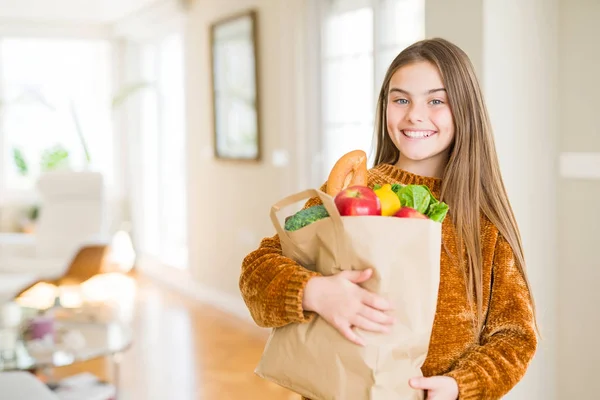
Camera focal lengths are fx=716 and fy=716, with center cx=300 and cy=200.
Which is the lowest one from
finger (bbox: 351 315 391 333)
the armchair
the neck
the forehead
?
A: the armchair

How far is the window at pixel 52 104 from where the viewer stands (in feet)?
22.2

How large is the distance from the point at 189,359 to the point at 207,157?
1.83 m

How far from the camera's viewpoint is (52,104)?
6926mm

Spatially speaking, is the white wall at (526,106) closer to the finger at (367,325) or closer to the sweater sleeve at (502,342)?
the sweater sleeve at (502,342)

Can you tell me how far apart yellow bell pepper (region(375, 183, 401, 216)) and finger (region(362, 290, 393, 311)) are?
5.2 inches

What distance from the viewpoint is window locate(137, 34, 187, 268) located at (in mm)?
6090

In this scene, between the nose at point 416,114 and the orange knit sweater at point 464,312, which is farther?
the nose at point 416,114

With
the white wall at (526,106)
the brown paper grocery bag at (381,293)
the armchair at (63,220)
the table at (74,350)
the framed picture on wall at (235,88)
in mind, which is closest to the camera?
the brown paper grocery bag at (381,293)

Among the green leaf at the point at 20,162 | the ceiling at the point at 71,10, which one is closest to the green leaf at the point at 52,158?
the green leaf at the point at 20,162

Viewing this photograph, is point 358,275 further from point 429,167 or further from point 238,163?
point 238,163

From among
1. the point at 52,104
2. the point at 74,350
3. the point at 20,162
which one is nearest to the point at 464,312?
the point at 74,350

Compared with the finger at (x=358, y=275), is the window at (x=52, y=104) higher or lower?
higher

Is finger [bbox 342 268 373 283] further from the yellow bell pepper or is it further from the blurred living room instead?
the blurred living room

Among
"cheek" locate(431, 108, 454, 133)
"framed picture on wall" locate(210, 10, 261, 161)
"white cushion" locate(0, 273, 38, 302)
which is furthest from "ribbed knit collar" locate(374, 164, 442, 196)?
"white cushion" locate(0, 273, 38, 302)
